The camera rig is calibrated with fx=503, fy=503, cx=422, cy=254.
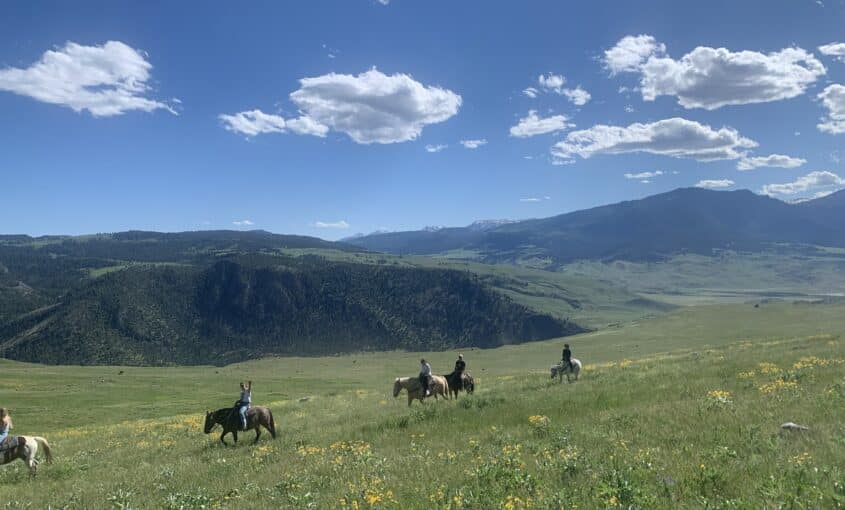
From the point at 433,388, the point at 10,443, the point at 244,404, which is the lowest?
the point at 433,388

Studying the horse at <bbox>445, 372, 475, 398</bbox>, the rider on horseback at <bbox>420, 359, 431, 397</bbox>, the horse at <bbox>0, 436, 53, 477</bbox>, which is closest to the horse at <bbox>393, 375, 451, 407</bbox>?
the rider on horseback at <bbox>420, 359, 431, 397</bbox>

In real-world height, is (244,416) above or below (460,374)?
above

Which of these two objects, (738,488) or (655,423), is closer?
(738,488)

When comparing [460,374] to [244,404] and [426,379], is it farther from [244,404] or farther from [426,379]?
[244,404]

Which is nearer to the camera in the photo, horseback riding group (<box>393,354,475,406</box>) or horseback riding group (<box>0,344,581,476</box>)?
horseback riding group (<box>0,344,581,476</box>)

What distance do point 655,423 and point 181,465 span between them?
1476 centimetres

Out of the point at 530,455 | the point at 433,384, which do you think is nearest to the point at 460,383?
the point at 433,384

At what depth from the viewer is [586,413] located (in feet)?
55.6

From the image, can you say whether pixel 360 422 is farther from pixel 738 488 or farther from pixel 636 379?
pixel 738 488

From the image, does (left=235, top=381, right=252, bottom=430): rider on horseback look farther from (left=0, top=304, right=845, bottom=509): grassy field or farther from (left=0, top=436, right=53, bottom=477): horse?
(left=0, top=436, right=53, bottom=477): horse

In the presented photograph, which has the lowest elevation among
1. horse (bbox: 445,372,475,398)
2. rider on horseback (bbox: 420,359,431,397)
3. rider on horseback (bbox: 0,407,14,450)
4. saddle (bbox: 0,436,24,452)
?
horse (bbox: 445,372,475,398)

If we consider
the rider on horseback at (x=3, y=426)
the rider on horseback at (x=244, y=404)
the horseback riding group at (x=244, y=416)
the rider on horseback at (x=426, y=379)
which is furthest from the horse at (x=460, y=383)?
the rider on horseback at (x=3, y=426)

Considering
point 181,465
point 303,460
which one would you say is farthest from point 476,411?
point 181,465

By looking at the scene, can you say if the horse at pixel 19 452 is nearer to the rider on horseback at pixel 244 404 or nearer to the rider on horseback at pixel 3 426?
the rider on horseback at pixel 3 426
